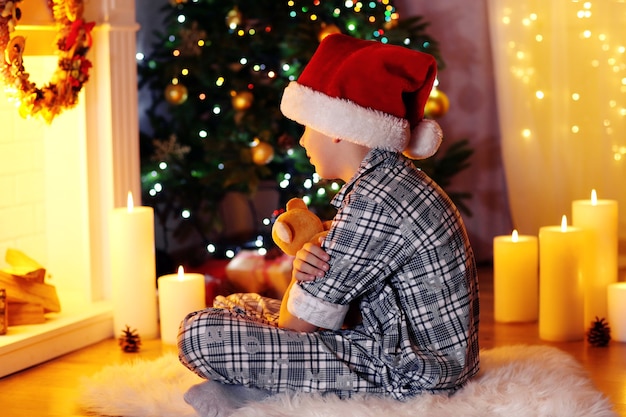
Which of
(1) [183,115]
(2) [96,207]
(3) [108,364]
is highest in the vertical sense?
(1) [183,115]

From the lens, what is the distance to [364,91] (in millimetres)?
2076

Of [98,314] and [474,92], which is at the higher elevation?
[474,92]

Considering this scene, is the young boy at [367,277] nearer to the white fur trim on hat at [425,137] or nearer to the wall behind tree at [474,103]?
the white fur trim on hat at [425,137]

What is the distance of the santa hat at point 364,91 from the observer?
2.06 meters

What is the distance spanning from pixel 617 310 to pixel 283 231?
1184 millimetres

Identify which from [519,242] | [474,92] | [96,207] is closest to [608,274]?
[519,242]

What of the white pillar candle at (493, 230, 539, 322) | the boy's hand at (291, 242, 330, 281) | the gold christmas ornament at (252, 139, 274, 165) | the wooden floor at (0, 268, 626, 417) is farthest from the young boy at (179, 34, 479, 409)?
the gold christmas ornament at (252, 139, 274, 165)

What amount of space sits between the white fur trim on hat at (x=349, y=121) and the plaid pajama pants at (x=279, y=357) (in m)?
0.41

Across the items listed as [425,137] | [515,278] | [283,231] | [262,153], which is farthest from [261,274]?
[425,137]

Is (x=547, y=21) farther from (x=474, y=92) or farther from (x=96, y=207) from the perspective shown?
(x=96, y=207)

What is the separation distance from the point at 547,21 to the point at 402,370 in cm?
215

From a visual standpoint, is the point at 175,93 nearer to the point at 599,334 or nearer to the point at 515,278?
the point at 515,278

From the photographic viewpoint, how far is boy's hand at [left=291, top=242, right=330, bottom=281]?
6.80 ft

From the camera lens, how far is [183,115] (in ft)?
12.3
